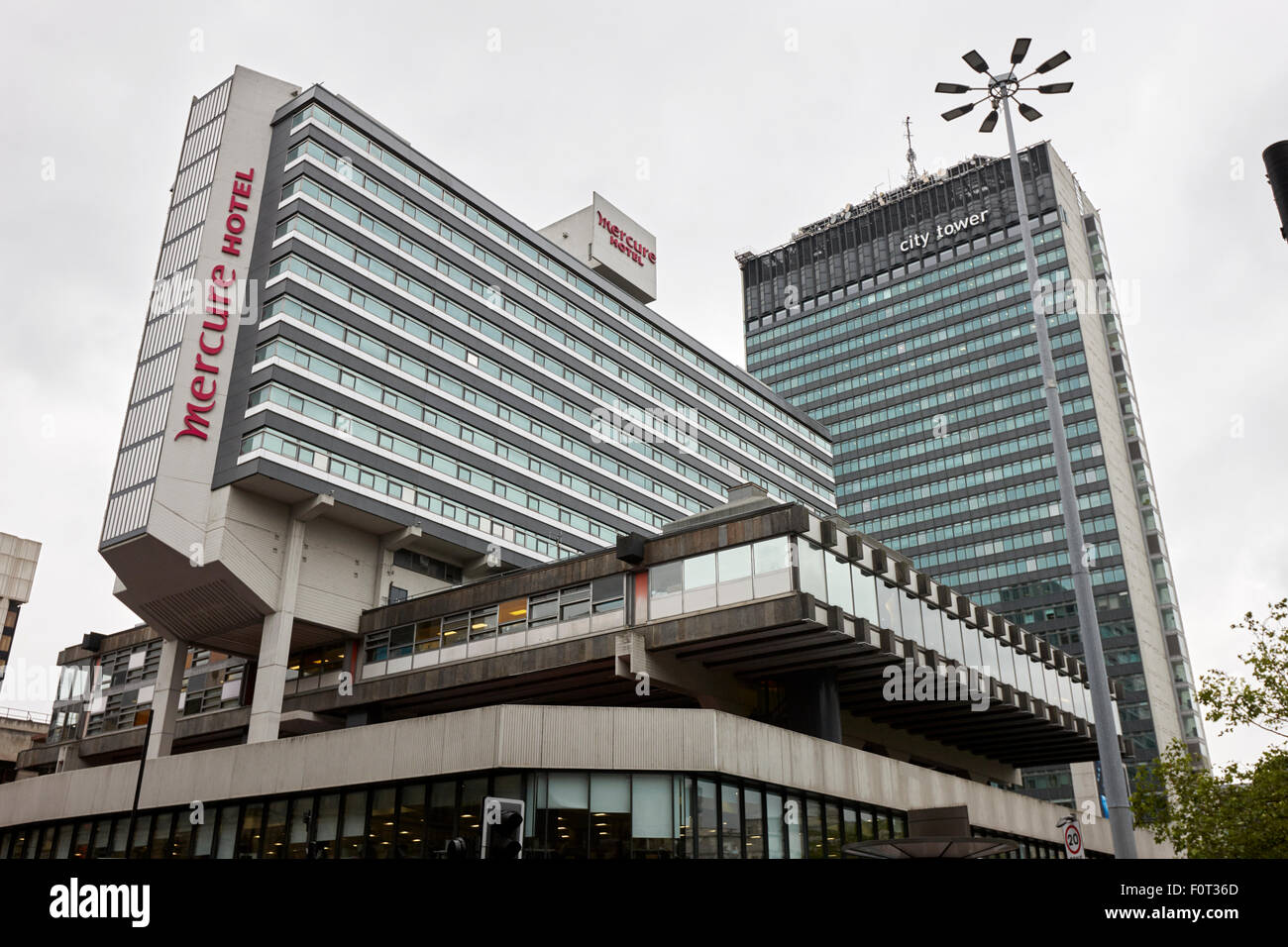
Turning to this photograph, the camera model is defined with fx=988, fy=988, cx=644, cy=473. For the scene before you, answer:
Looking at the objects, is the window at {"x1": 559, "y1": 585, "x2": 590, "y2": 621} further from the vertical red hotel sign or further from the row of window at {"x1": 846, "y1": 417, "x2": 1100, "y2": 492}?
the row of window at {"x1": 846, "y1": 417, "x2": 1100, "y2": 492}

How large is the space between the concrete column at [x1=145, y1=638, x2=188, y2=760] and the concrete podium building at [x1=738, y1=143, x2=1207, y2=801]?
112 m

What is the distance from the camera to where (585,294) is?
66438 millimetres

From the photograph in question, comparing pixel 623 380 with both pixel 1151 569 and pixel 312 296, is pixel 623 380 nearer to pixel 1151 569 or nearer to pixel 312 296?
pixel 312 296

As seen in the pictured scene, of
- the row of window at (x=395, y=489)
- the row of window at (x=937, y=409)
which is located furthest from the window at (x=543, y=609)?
the row of window at (x=937, y=409)

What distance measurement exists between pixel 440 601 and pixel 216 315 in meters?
18.0

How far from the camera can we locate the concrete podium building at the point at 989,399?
130625 millimetres

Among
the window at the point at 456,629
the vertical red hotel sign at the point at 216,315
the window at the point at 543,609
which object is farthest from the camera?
the vertical red hotel sign at the point at 216,315

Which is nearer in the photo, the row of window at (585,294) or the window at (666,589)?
the window at (666,589)

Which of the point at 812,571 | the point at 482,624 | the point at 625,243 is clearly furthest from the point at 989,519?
the point at 812,571

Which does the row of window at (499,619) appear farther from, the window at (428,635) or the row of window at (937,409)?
the row of window at (937,409)

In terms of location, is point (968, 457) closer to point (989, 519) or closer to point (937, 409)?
point (937, 409)

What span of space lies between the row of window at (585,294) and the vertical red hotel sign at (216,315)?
3.27 meters

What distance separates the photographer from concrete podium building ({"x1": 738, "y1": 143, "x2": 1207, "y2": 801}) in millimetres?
130625
